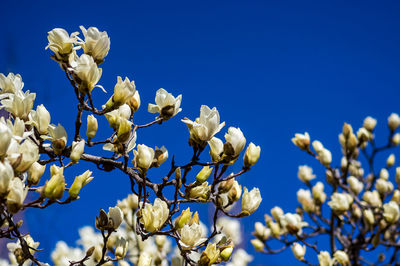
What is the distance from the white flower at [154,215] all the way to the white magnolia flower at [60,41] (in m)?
0.41

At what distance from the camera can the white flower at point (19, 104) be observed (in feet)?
2.86

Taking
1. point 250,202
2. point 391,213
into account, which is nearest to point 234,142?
point 250,202

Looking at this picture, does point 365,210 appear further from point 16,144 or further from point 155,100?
point 16,144

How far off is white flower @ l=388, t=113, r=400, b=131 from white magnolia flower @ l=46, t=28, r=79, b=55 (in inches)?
112

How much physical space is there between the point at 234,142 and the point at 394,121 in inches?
103

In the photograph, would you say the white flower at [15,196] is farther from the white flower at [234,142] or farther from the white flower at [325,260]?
the white flower at [325,260]

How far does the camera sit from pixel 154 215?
854mm

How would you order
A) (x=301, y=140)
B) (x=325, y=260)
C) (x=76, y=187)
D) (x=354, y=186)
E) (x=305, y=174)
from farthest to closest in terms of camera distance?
(x=305, y=174)
(x=354, y=186)
(x=301, y=140)
(x=325, y=260)
(x=76, y=187)

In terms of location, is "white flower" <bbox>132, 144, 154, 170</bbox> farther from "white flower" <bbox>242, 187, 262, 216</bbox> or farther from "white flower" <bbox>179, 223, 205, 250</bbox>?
"white flower" <bbox>242, 187, 262, 216</bbox>

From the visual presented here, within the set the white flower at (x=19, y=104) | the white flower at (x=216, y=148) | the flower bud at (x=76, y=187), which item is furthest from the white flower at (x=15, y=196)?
the white flower at (x=216, y=148)

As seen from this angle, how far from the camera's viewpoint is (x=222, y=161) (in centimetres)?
94

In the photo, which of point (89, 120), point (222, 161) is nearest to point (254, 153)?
point (222, 161)

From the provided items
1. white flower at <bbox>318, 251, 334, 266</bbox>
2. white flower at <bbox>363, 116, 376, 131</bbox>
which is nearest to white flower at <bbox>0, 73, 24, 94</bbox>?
white flower at <bbox>318, 251, 334, 266</bbox>

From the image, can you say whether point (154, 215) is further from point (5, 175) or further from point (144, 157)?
point (5, 175)
